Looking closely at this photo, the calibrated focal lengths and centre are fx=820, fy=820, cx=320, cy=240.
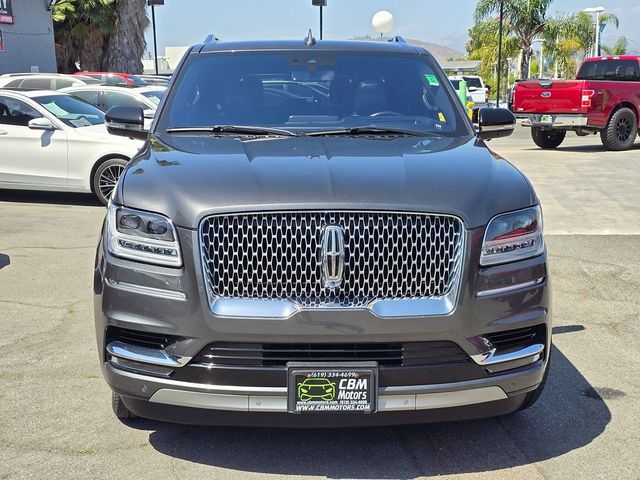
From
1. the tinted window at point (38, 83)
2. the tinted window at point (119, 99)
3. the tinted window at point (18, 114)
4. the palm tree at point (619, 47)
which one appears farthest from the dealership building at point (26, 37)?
the palm tree at point (619, 47)

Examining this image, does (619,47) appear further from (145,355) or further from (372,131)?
(145,355)

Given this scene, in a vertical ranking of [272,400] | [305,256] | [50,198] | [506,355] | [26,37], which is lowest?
[50,198]

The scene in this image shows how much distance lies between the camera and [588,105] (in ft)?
55.3

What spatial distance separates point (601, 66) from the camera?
61.2 ft

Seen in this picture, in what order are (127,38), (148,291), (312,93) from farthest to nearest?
(127,38), (312,93), (148,291)

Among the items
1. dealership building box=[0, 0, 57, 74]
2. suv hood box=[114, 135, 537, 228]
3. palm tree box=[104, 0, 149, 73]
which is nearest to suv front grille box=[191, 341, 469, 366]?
suv hood box=[114, 135, 537, 228]

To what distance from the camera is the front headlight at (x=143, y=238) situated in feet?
→ 10.8

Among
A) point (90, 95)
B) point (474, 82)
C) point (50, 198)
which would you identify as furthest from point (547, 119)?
point (474, 82)

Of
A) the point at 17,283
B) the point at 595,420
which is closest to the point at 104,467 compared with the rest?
the point at 595,420

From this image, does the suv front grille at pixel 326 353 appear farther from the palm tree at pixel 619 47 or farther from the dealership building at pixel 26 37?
the palm tree at pixel 619 47

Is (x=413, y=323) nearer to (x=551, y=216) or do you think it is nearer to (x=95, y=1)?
(x=551, y=216)

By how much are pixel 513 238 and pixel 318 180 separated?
85 cm

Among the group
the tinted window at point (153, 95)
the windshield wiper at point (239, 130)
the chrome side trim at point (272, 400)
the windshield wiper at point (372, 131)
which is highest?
the windshield wiper at point (239, 130)

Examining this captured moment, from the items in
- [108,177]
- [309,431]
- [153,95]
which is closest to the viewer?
[309,431]
